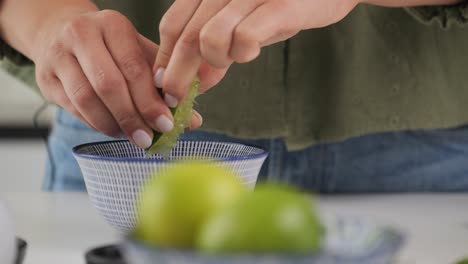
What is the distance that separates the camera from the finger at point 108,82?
94cm

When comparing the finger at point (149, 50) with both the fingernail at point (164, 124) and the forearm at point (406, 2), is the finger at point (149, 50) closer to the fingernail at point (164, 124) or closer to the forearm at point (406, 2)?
the fingernail at point (164, 124)

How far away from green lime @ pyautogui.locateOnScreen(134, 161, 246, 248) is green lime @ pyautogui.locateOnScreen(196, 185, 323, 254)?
0.05 feet

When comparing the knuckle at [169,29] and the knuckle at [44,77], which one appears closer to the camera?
the knuckle at [169,29]

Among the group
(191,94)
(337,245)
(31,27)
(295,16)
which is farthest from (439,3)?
(337,245)

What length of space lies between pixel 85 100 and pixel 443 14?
0.54m

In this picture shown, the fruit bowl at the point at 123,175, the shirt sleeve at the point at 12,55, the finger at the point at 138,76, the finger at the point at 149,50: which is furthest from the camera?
the shirt sleeve at the point at 12,55

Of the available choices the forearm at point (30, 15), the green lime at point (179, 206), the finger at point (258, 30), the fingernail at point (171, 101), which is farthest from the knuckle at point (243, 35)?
the green lime at point (179, 206)

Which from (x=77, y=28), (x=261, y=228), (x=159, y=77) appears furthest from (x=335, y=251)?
(x=77, y=28)

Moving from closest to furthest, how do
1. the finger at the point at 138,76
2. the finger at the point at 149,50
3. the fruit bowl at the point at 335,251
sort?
the fruit bowl at the point at 335,251 < the finger at the point at 138,76 < the finger at the point at 149,50

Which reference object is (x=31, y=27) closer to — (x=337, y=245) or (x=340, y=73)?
(x=340, y=73)

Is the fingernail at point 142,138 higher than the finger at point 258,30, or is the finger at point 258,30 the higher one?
the finger at point 258,30

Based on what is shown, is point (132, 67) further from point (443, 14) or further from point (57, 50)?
point (443, 14)

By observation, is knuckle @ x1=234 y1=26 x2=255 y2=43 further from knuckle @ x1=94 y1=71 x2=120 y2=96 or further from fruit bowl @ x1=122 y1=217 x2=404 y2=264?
fruit bowl @ x1=122 y1=217 x2=404 y2=264

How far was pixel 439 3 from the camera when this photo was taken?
1.19m
